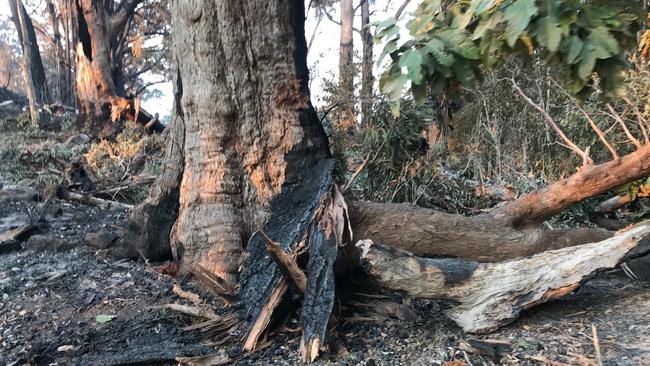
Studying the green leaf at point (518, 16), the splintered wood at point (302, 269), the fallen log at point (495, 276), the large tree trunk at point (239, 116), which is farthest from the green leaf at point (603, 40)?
the large tree trunk at point (239, 116)

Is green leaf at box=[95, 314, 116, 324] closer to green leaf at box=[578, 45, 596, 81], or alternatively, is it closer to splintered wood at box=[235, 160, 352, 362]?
splintered wood at box=[235, 160, 352, 362]

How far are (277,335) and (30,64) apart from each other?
12433mm

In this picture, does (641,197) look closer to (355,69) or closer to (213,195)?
(213,195)

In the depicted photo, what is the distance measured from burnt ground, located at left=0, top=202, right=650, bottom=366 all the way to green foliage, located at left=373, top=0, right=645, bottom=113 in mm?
1146

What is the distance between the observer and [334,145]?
5.10 m

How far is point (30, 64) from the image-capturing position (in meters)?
12.6

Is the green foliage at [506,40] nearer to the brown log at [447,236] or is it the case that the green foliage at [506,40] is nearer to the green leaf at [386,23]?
the green leaf at [386,23]

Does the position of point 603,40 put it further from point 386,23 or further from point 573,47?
point 386,23

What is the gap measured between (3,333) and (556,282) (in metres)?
2.93

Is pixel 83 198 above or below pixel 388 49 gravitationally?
below

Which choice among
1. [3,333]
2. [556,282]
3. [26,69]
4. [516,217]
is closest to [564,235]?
[516,217]

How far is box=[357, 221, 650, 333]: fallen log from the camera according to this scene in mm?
2582

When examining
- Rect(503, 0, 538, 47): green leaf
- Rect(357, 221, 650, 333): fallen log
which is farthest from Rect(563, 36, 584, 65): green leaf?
Rect(357, 221, 650, 333): fallen log

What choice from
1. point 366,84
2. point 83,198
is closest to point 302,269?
point 366,84
